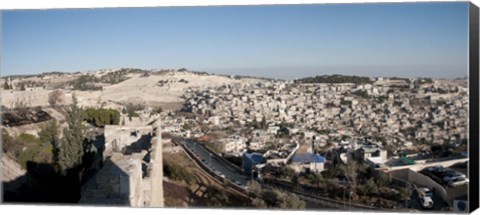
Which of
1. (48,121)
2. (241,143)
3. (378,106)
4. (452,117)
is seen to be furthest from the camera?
(48,121)

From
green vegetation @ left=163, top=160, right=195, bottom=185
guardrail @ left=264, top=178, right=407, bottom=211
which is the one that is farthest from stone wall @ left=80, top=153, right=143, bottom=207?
guardrail @ left=264, top=178, right=407, bottom=211

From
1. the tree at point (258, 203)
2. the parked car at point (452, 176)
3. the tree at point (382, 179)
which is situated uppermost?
the parked car at point (452, 176)

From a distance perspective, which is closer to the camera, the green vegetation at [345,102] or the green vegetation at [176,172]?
the green vegetation at [345,102]

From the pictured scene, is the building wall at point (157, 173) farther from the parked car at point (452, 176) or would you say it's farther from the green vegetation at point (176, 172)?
the parked car at point (452, 176)

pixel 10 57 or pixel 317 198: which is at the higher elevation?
pixel 10 57

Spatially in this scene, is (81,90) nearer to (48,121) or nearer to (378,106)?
(48,121)

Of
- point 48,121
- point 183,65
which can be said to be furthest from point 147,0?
point 48,121

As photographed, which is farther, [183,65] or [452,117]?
[183,65]

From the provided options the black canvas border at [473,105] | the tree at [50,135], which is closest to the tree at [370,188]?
the black canvas border at [473,105]
